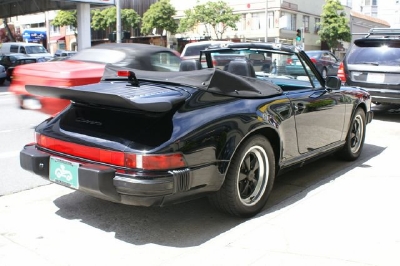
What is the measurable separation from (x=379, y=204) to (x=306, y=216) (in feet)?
2.81

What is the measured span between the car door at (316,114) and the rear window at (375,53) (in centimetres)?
424

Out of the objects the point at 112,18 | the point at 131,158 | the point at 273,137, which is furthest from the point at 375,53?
the point at 112,18

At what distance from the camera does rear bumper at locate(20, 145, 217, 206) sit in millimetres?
3127

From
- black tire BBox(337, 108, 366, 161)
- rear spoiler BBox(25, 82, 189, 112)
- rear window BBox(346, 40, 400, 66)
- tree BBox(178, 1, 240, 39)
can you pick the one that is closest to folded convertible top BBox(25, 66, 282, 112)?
rear spoiler BBox(25, 82, 189, 112)

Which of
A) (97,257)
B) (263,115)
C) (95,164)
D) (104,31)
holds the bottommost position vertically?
(97,257)

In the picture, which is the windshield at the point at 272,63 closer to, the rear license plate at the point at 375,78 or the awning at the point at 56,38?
the rear license plate at the point at 375,78

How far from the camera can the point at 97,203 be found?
4277 millimetres

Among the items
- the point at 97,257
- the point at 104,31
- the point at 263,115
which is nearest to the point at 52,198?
the point at 97,257

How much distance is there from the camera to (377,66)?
896cm

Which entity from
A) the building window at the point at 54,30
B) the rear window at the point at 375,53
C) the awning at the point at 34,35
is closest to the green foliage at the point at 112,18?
the awning at the point at 34,35

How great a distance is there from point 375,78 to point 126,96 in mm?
7024

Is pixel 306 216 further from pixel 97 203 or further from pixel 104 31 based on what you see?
pixel 104 31

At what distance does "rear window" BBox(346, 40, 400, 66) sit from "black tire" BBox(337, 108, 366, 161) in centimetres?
350

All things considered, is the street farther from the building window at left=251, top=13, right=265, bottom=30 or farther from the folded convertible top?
the building window at left=251, top=13, right=265, bottom=30
